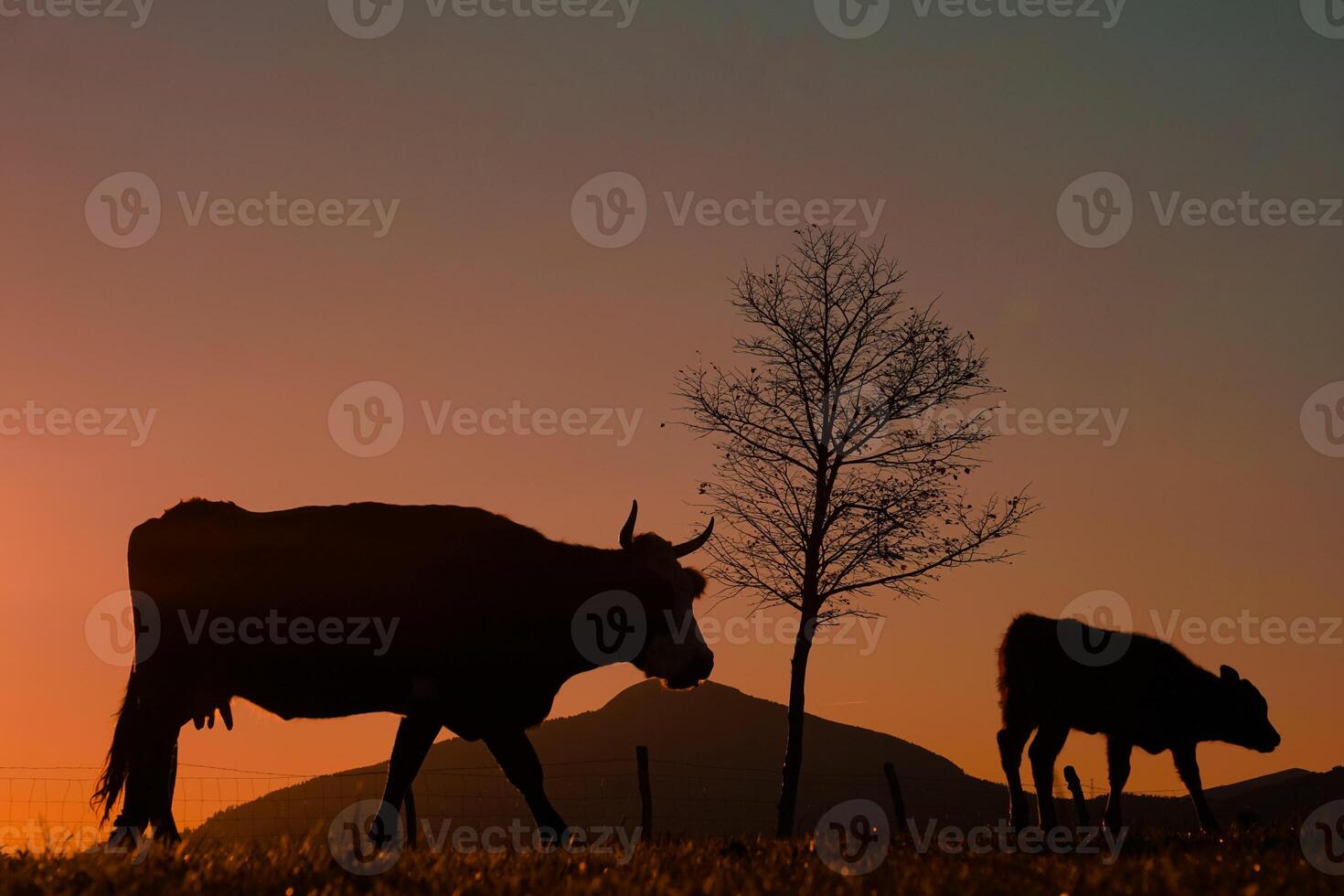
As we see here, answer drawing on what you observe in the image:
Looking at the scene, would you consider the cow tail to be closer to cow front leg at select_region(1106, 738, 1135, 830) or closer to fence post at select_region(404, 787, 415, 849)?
fence post at select_region(404, 787, 415, 849)

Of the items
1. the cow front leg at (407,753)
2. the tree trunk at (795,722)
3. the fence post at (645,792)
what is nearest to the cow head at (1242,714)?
the tree trunk at (795,722)

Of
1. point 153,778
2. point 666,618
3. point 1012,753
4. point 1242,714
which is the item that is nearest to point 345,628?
point 153,778

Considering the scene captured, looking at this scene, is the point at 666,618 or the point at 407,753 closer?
the point at 407,753

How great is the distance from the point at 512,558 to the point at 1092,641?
10040mm

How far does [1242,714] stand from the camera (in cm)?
2277

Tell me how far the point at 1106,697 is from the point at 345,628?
11.9 meters

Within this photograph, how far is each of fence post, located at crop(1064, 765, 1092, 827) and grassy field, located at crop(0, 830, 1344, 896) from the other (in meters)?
11.4

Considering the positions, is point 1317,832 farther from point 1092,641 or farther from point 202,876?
point 202,876

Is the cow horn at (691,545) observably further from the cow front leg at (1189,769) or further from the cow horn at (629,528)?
the cow front leg at (1189,769)

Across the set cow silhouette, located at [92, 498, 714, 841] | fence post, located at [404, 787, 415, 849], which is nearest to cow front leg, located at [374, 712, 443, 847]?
cow silhouette, located at [92, 498, 714, 841]

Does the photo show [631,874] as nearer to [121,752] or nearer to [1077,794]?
[121,752]

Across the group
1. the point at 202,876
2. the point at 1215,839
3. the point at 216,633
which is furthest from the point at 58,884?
the point at 1215,839

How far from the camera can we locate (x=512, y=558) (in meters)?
15.9

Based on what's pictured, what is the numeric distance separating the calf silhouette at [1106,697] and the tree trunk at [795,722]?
3.42 meters
